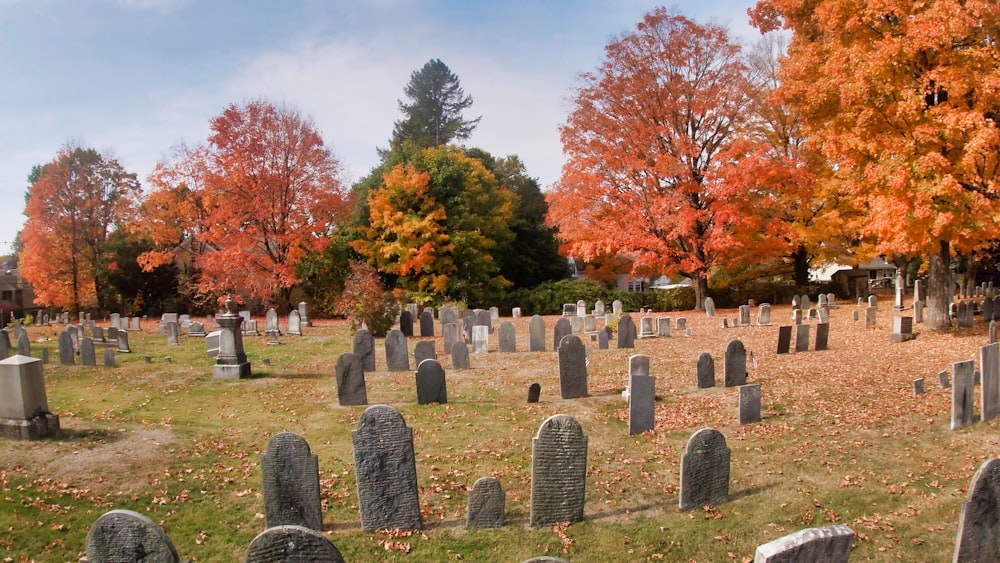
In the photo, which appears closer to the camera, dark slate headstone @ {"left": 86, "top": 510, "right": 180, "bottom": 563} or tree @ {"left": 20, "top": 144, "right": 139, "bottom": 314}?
dark slate headstone @ {"left": 86, "top": 510, "right": 180, "bottom": 563}

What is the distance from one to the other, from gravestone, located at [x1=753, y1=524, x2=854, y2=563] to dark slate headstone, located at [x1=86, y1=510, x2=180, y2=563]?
3.75 meters

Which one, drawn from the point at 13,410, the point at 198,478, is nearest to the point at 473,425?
the point at 198,478

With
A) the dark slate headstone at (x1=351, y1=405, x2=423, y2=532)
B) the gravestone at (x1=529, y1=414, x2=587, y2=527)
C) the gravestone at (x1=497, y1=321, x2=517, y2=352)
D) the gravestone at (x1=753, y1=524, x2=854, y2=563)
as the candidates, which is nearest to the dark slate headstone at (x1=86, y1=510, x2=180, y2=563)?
the dark slate headstone at (x1=351, y1=405, x2=423, y2=532)

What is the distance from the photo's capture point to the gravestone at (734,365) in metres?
11.1

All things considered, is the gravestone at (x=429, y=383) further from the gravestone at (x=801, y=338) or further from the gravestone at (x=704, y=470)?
the gravestone at (x=801, y=338)

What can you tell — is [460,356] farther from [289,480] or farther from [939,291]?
[939,291]

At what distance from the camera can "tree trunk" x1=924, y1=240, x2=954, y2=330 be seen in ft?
51.6

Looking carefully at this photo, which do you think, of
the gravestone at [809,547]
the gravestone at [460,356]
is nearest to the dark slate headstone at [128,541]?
the gravestone at [809,547]

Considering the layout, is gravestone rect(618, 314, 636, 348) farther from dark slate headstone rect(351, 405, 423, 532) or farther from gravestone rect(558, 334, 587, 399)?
dark slate headstone rect(351, 405, 423, 532)

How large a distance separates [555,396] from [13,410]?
8.17 metres

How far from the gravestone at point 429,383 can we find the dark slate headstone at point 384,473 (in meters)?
4.67

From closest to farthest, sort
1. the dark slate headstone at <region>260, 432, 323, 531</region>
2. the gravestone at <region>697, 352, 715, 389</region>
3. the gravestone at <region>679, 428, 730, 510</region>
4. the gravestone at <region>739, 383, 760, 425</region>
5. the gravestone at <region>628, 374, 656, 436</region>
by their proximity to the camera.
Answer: the dark slate headstone at <region>260, 432, 323, 531</region>
the gravestone at <region>679, 428, 730, 510</region>
the gravestone at <region>628, 374, 656, 436</region>
the gravestone at <region>739, 383, 760, 425</region>
the gravestone at <region>697, 352, 715, 389</region>

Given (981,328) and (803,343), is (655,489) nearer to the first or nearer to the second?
(803,343)

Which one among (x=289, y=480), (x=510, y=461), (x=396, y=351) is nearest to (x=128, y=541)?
(x=289, y=480)
